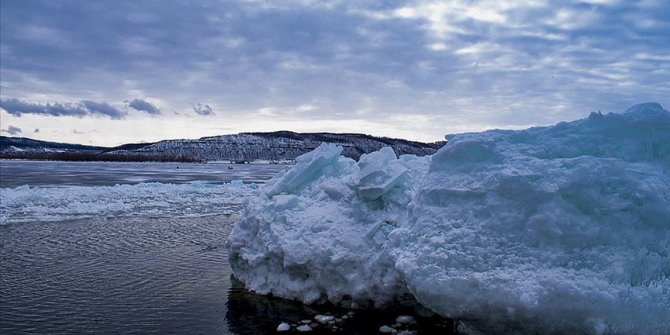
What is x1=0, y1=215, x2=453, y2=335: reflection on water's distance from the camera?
8.04 metres

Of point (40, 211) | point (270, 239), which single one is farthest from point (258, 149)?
point (270, 239)

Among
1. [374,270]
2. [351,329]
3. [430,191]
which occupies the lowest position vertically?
[351,329]

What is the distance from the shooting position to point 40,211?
2016 centimetres

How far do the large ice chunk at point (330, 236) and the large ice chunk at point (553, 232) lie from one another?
1278mm

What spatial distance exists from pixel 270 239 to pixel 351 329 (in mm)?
2669

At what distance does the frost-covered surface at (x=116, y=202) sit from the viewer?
20044mm

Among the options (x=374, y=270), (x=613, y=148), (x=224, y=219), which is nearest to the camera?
(x=613, y=148)

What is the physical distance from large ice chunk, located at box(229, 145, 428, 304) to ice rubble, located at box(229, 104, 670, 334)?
39mm

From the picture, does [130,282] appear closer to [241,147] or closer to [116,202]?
[116,202]

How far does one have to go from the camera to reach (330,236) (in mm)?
9250

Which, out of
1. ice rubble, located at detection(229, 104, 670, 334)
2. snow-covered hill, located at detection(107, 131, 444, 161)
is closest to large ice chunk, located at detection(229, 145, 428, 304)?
ice rubble, located at detection(229, 104, 670, 334)

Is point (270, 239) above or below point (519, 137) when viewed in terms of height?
below

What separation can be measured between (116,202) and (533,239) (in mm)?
21194

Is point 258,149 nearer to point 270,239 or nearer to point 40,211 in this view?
point 40,211
